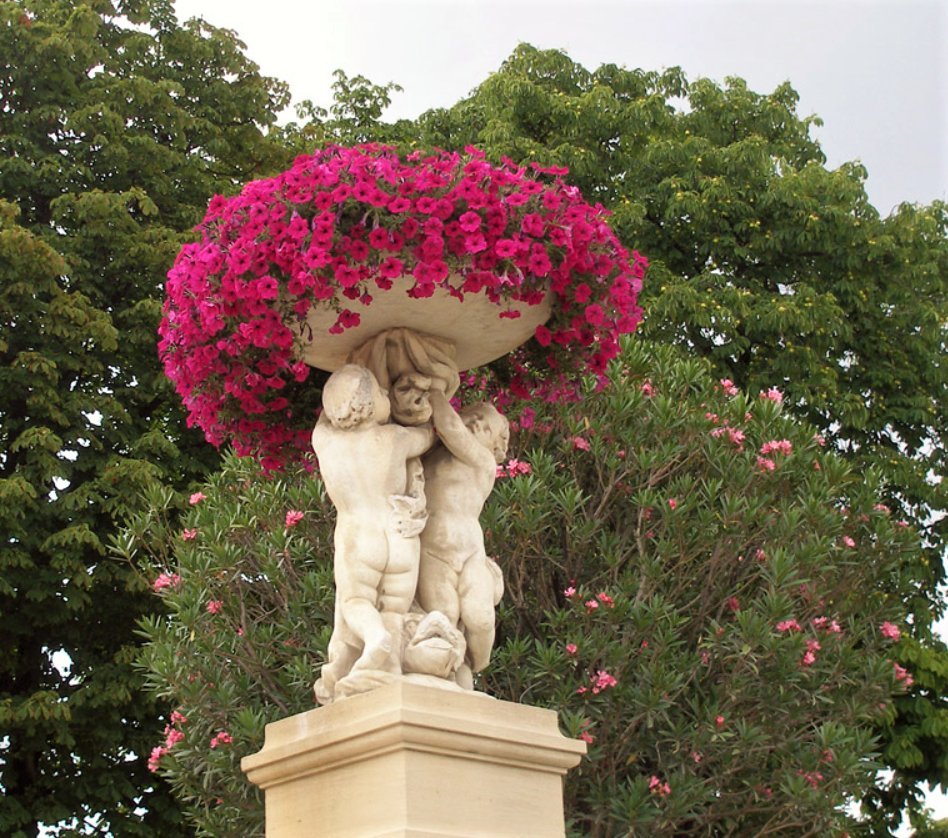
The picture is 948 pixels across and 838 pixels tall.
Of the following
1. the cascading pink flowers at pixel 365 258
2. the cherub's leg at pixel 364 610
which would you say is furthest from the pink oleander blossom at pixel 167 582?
the cherub's leg at pixel 364 610

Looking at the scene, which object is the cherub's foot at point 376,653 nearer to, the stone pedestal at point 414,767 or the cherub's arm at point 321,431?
the stone pedestal at point 414,767

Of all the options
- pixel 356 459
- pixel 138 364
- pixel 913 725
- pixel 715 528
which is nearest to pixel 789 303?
pixel 913 725

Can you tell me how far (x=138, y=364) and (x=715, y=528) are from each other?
8080mm

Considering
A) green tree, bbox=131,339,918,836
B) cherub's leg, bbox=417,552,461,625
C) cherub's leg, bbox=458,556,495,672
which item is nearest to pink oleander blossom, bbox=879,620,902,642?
green tree, bbox=131,339,918,836

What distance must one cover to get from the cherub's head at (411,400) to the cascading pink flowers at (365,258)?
0.36 metres

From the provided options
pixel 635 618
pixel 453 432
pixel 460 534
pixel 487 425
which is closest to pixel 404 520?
pixel 460 534

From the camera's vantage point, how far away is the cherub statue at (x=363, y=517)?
5.84m

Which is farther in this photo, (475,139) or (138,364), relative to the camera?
(475,139)

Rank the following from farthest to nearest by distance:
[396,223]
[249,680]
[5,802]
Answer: [5,802] < [249,680] < [396,223]

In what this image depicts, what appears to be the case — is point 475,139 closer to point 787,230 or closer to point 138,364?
point 787,230

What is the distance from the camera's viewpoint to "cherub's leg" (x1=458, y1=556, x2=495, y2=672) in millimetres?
6094

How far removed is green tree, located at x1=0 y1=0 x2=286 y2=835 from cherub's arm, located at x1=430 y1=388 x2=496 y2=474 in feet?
27.3

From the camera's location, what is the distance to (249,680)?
11.3 m

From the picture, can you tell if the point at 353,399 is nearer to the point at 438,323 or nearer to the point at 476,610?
the point at 438,323
